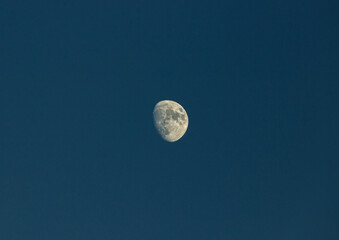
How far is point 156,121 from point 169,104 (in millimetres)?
1296

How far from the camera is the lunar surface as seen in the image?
24438 mm

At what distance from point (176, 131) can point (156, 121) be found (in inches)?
52.0

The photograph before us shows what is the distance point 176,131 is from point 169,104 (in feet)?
5.47

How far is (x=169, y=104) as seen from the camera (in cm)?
Result: 2511

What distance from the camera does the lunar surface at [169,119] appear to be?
24.4 metres

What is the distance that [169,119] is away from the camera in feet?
80.0

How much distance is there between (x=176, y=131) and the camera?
24.9 m

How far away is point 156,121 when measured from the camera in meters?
24.8
